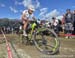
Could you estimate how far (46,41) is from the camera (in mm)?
10078

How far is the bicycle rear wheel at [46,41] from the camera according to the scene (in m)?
9.66

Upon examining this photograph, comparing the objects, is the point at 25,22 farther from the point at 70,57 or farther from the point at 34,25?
the point at 70,57

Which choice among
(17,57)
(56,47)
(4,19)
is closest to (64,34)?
(4,19)

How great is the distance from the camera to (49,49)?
988 cm

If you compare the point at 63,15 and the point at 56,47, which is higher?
the point at 63,15

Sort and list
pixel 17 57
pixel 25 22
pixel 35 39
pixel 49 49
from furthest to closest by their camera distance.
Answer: pixel 25 22, pixel 35 39, pixel 49 49, pixel 17 57

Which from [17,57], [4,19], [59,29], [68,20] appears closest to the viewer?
[17,57]

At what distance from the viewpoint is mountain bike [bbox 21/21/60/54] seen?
958 centimetres

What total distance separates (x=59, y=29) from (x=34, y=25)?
22.0 feet

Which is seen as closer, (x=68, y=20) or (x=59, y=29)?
(x=68, y=20)

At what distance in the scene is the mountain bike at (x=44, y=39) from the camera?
31.4 feet

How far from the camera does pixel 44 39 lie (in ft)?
33.1

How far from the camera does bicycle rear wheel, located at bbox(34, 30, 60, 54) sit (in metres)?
9.66

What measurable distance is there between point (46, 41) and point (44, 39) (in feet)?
0.37
